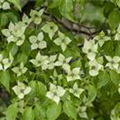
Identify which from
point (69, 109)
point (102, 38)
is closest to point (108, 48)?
point (102, 38)

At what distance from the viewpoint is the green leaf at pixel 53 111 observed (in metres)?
1.47

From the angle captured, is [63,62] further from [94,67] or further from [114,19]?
[114,19]

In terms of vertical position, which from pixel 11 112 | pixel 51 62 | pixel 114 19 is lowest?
pixel 11 112

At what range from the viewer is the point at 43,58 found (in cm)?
155

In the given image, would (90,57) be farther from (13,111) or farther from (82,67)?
(13,111)

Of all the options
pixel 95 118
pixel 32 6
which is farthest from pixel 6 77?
pixel 95 118

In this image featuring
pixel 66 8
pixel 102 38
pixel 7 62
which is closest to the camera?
pixel 66 8

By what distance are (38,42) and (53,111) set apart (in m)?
0.24

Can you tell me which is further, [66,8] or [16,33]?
[16,33]

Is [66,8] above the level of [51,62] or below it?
above

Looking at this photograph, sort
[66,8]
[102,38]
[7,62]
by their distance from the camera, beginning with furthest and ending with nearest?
[102,38]
[7,62]
[66,8]

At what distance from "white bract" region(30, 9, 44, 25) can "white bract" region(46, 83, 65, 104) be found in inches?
9.3

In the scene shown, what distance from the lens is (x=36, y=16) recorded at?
5.36 feet

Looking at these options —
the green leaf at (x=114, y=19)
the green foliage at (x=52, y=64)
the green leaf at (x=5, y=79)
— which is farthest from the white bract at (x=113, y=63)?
the green leaf at (x=5, y=79)
